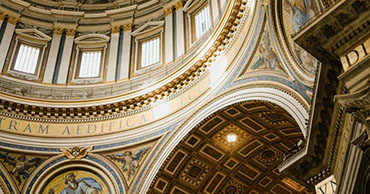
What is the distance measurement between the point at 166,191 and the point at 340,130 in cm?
1011

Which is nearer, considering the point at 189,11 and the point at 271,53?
the point at 271,53

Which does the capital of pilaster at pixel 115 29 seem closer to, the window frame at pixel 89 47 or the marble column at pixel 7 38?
the window frame at pixel 89 47

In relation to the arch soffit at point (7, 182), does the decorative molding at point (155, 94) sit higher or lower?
higher

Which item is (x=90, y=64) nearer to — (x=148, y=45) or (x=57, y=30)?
(x=57, y=30)

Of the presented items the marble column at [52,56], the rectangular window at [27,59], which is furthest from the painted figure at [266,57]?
the rectangular window at [27,59]

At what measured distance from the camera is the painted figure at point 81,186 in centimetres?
1834

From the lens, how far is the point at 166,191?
17891 mm

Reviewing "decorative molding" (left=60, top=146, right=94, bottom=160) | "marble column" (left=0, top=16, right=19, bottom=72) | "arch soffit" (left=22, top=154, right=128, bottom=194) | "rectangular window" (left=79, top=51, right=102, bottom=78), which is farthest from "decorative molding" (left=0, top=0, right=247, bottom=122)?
"marble column" (left=0, top=16, right=19, bottom=72)

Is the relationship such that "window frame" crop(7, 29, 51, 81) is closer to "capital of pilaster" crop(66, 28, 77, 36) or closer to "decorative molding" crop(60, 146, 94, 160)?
"capital of pilaster" crop(66, 28, 77, 36)

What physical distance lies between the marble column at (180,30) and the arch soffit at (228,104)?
13.0 feet

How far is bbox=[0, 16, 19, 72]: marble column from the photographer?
68.5ft

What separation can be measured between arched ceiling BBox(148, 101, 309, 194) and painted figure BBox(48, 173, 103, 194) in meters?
2.38

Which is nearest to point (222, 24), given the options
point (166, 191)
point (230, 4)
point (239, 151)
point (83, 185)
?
point (230, 4)

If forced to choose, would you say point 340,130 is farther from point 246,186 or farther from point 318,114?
point 246,186
